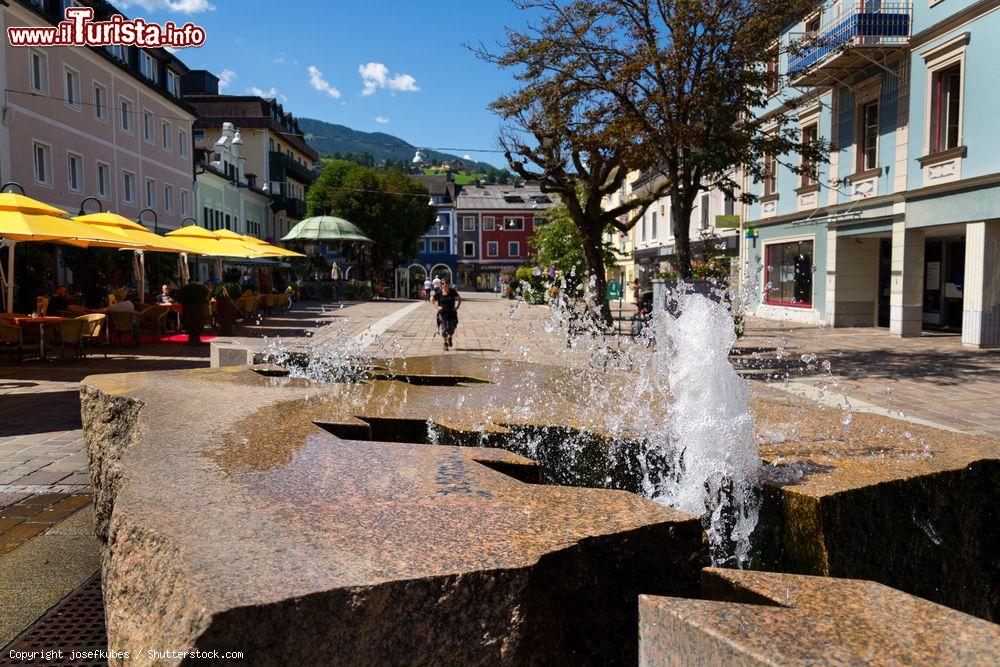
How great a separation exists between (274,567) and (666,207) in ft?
123

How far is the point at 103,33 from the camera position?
25703 millimetres

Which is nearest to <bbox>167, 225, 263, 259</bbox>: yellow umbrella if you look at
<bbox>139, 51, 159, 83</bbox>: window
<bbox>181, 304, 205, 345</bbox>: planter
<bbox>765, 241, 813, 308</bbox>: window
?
<bbox>181, 304, 205, 345</bbox>: planter

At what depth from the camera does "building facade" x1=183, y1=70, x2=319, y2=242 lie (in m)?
55.0

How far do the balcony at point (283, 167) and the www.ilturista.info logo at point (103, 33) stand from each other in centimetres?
3004

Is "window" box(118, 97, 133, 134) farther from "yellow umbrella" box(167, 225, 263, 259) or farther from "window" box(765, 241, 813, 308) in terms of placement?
"window" box(765, 241, 813, 308)

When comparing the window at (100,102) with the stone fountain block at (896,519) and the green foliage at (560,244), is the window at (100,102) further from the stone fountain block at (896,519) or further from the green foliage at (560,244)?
the stone fountain block at (896,519)

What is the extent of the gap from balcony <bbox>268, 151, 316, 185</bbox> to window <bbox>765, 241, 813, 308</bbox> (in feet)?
139

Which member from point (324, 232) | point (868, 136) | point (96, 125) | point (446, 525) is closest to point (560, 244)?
point (324, 232)

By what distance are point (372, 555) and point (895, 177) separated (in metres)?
20.4

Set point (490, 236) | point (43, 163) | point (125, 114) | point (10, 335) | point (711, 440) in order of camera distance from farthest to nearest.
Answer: point (490, 236), point (125, 114), point (43, 163), point (10, 335), point (711, 440)

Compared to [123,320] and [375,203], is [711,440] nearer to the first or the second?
[123,320]

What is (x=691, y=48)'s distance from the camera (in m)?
12.6

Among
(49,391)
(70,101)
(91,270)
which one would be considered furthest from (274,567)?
(70,101)

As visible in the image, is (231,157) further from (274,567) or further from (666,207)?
(274,567)
